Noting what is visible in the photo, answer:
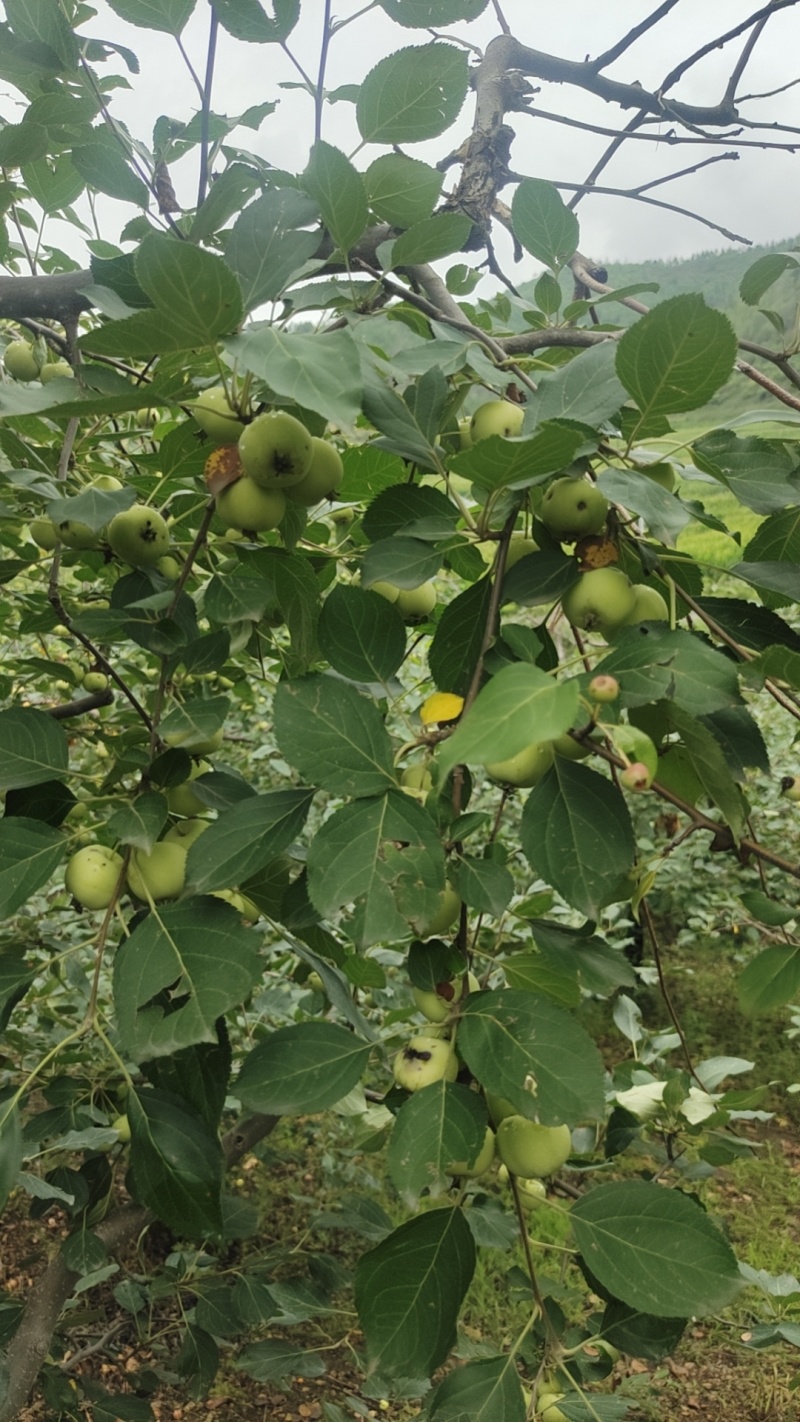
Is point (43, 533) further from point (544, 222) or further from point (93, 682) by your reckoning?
point (544, 222)

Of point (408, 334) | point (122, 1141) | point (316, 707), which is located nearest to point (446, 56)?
point (408, 334)

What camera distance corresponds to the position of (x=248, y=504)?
0.64 m

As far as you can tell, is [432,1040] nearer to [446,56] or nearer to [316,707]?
[316,707]

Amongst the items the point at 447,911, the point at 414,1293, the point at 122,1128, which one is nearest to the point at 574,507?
the point at 447,911

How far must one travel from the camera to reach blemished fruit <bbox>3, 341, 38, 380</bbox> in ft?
4.00

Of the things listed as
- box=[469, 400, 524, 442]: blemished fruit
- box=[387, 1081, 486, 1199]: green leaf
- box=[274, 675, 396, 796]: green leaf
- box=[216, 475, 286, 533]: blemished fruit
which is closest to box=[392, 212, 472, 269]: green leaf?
box=[469, 400, 524, 442]: blemished fruit

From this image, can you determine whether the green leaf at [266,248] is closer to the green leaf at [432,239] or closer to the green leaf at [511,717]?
the green leaf at [432,239]

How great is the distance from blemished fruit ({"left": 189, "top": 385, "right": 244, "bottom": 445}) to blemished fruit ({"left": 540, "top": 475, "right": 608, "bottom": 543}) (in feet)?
0.69

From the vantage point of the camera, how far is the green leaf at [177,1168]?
628 mm

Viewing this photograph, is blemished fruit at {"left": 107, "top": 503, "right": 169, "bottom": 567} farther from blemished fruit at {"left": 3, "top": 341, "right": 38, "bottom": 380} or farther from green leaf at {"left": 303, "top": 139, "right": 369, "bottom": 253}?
blemished fruit at {"left": 3, "top": 341, "right": 38, "bottom": 380}

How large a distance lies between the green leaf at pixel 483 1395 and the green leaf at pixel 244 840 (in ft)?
1.24

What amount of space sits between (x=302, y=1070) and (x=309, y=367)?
1.34 feet

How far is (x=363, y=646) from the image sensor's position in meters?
0.63

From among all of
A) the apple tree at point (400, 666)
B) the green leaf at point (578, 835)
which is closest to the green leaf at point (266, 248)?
the apple tree at point (400, 666)
